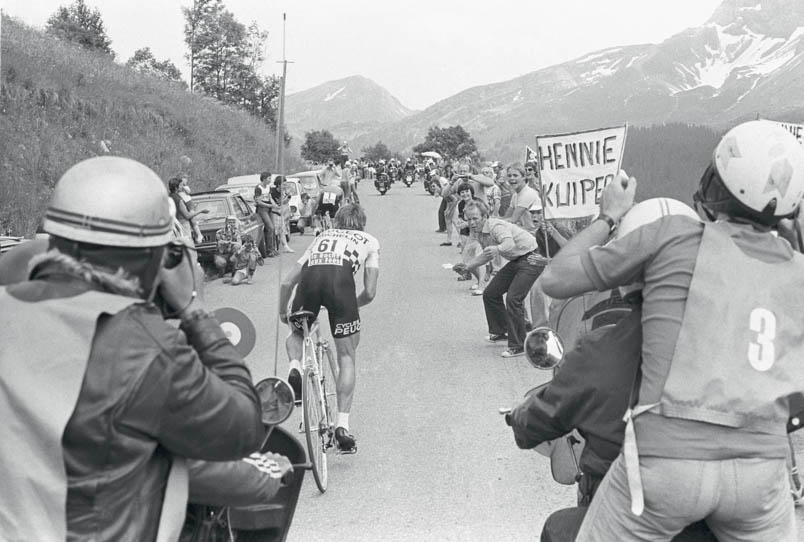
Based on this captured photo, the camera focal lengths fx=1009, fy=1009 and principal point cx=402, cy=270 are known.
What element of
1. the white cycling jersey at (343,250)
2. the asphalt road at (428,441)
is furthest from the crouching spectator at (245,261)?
the white cycling jersey at (343,250)

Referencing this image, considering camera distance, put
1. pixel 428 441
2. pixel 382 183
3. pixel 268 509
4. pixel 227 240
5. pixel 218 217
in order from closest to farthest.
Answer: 1. pixel 268 509
2. pixel 428 441
3. pixel 227 240
4. pixel 218 217
5. pixel 382 183

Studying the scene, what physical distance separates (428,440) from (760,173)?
5.21 metres

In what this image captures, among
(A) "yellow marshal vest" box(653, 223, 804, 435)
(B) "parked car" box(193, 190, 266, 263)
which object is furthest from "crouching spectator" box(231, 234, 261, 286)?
(A) "yellow marshal vest" box(653, 223, 804, 435)

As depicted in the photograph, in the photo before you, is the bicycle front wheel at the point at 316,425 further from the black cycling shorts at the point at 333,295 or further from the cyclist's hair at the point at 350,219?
the cyclist's hair at the point at 350,219

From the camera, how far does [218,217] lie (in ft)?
58.1

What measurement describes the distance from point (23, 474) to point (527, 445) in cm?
153

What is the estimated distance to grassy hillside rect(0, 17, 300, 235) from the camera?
21.0 meters

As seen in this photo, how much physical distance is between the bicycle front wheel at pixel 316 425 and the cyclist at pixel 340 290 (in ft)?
0.90

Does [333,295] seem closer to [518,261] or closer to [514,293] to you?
[514,293]

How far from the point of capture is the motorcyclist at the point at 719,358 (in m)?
2.43

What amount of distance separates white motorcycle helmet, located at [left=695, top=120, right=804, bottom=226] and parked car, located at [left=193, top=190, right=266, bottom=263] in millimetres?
14343

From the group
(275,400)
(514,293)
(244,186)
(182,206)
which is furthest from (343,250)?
(244,186)

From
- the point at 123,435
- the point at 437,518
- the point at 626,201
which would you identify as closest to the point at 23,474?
the point at 123,435

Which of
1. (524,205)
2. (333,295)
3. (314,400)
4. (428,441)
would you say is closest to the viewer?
(314,400)
